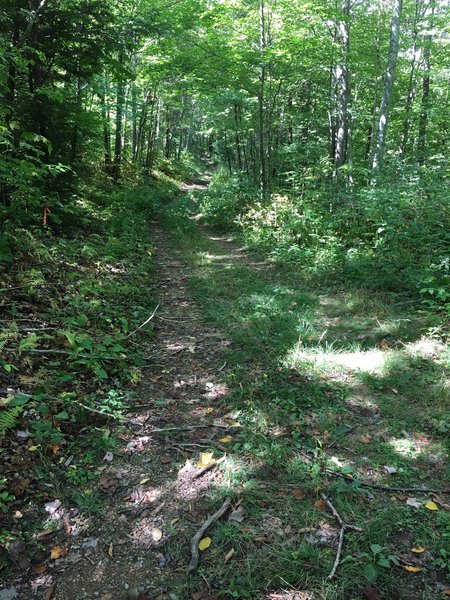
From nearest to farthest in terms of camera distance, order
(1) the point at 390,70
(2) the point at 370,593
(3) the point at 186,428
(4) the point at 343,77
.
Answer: (2) the point at 370,593 < (3) the point at 186,428 < (1) the point at 390,70 < (4) the point at 343,77

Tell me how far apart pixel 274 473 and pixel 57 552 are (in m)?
1.66

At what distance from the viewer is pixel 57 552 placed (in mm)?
2514

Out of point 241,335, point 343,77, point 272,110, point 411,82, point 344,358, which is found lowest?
point 344,358

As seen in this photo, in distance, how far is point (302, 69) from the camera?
1457 cm

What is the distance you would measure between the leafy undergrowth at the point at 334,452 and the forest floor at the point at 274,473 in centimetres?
1

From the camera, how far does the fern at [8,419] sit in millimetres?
3000

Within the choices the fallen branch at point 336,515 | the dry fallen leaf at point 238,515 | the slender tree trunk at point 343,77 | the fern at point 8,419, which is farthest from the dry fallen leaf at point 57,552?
the slender tree trunk at point 343,77

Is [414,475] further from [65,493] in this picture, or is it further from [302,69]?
[302,69]

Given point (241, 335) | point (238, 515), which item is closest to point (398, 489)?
point (238, 515)

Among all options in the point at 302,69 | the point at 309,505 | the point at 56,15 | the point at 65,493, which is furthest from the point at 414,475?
the point at 302,69

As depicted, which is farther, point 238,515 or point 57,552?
point 238,515

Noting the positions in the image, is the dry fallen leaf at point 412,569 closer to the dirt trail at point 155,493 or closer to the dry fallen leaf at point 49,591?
the dirt trail at point 155,493

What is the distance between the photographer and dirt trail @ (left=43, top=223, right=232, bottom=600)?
2367 millimetres

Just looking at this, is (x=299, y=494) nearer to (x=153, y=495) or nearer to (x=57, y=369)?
(x=153, y=495)
